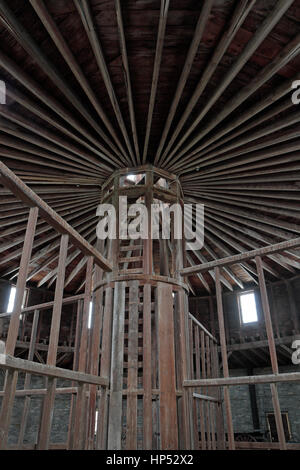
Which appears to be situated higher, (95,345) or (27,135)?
(27,135)

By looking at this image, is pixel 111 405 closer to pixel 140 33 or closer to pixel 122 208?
pixel 122 208

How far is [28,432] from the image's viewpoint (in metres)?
15.1

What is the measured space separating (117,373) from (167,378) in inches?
26.5

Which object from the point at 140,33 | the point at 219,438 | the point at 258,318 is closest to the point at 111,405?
the point at 219,438

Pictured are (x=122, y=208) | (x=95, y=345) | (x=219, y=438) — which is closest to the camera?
(x=95, y=345)

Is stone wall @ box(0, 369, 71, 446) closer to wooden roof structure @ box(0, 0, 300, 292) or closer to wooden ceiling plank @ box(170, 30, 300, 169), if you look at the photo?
wooden roof structure @ box(0, 0, 300, 292)

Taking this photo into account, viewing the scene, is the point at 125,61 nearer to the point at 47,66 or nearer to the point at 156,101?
the point at 47,66

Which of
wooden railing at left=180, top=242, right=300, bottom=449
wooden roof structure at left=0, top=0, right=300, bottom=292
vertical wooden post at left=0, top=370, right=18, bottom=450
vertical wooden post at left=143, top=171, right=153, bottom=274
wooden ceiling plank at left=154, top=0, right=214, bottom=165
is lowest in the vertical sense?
vertical wooden post at left=0, top=370, right=18, bottom=450

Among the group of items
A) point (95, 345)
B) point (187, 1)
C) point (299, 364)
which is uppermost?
point (187, 1)

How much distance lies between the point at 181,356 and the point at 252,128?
13.1ft

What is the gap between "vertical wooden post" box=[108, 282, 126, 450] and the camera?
4535 millimetres

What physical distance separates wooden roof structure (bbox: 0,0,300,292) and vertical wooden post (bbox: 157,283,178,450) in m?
2.95

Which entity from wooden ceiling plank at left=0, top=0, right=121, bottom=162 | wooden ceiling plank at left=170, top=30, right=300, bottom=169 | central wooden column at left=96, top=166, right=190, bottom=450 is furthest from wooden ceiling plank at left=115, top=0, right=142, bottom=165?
central wooden column at left=96, top=166, right=190, bottom=450

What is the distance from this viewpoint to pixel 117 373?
4797mm
